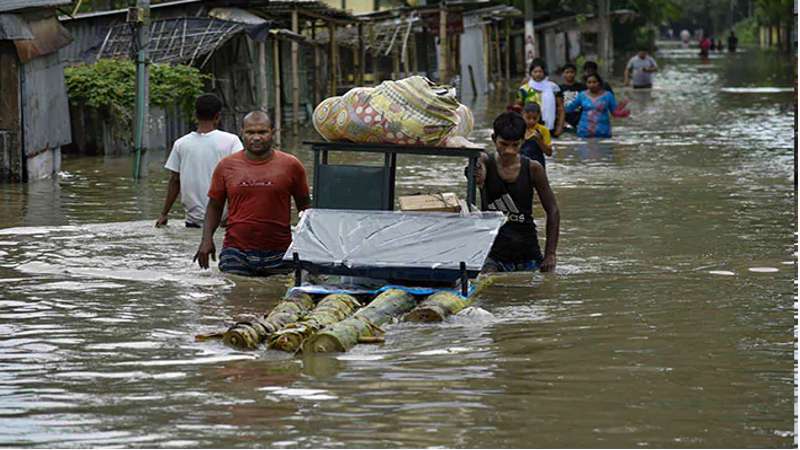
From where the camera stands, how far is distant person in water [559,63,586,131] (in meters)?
22.8

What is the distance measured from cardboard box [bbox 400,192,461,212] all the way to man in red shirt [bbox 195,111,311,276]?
722 millimetres

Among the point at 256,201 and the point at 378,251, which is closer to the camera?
the point at 378,251

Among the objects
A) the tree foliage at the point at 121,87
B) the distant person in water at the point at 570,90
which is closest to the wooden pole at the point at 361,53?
the tree foliage at the point at 121,87

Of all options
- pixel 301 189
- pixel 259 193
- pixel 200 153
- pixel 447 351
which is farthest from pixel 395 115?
pixel 200 153

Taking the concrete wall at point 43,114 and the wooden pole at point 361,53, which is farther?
the wooden pole at point 361,53

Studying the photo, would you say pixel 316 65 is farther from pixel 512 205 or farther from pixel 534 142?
pixel 512 205

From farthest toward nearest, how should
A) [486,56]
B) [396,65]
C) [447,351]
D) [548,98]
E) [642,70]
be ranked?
[486,56]
[642,70]
[396,65]
[548,98]
[447,351]

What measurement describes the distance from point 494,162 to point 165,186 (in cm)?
838

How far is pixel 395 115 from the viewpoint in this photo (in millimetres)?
10203

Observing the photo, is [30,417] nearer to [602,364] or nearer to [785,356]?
[602,364]

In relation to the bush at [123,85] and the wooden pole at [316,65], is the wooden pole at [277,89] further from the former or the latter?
the bush at [123,85]

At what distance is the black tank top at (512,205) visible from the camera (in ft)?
36.0

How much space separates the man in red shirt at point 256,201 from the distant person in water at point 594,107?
39.2 feet

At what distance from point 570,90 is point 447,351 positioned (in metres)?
15.1
